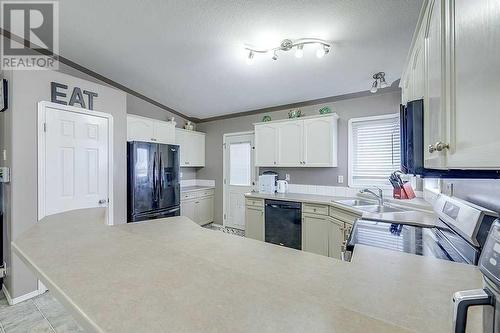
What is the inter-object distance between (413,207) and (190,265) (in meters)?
2.48

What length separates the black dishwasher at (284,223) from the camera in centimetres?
338

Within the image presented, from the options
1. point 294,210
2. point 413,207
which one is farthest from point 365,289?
point 294,210

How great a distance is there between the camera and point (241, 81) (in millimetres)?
3709

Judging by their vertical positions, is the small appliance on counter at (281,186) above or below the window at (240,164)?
below

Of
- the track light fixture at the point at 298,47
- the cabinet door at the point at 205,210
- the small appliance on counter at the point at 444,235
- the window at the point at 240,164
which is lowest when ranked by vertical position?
the cabinet door at the point at 205,210

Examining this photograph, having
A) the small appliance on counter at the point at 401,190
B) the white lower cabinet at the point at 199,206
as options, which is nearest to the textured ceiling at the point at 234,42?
the small appliance on counter at the point at 401,190

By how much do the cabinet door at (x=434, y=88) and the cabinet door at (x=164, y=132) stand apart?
4.00 meters

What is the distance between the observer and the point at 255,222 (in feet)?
12.6

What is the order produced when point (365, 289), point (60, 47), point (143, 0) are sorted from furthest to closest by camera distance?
point (60, 47) → point (143, 0) → point (365, 289)

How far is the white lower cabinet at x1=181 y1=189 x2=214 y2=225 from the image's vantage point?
476 centimetres

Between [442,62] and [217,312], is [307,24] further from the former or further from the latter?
[217,312]

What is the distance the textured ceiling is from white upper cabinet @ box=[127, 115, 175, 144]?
0.61m

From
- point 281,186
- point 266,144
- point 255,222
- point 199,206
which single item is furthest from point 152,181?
point 281,186

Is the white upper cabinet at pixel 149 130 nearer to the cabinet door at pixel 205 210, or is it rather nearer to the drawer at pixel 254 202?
the cabinet door at pixel 205 210
